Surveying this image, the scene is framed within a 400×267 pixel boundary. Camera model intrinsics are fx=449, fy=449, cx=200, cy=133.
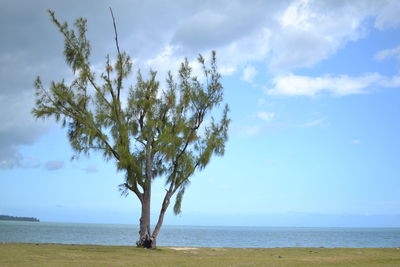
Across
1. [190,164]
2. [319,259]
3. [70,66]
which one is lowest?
[319,259]

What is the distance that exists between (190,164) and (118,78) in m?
7.41

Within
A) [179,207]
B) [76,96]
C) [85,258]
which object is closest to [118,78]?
[76,96]

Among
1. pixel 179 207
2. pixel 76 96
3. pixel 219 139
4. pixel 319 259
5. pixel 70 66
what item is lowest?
pixel 319 259

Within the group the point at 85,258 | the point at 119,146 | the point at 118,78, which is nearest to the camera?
the point at 85,258

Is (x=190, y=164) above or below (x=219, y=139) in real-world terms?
below

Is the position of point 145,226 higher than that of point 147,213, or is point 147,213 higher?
point 147,213

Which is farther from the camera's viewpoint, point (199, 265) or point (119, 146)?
point (119, 146)

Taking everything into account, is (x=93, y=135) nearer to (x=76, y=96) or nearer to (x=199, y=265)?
(x=76, y=96)

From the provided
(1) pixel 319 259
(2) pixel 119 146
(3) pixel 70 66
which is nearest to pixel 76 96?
(3) pixel 70 66

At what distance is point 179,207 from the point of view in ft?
100

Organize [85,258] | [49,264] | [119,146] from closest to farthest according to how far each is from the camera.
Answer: [49,264] → [85,258] → [119,146]

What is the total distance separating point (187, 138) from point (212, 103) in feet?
10.8

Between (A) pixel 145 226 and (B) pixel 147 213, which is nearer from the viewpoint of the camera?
(A) pixel 145 226

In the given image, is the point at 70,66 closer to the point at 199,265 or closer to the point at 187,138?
the point at 187,138
